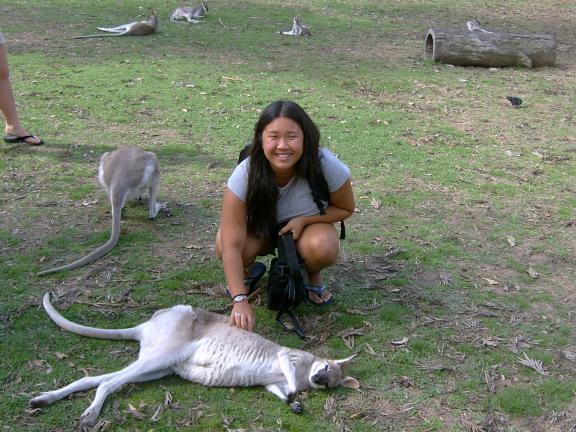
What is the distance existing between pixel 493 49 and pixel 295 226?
5.27 meters

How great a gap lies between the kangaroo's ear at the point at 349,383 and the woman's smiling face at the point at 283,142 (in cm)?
81

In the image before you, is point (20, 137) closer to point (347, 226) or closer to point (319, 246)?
point (347, 226)

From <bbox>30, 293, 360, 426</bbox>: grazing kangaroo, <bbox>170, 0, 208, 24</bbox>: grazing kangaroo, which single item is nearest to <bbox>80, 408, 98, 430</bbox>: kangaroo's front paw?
<bbox>30, 293, 360, 426</bbox>: grazing kangaroo

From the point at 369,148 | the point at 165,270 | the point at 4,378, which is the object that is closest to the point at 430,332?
the point at 165,270

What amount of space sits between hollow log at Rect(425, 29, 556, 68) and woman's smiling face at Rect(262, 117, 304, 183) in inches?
206

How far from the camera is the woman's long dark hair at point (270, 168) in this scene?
2.55 meters

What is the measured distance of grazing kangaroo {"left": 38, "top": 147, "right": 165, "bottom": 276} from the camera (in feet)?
11.4

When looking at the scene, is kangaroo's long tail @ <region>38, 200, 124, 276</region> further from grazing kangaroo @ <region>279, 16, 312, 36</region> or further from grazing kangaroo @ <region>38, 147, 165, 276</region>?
grazing kangaroo @ <region>279, 16, 312, 36</region>

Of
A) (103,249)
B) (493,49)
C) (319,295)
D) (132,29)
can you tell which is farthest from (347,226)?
(132,29)

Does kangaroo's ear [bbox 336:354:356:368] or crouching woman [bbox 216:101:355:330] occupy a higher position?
crouching woman [bbox 216:101:355:330]

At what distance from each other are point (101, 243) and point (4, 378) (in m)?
1.14

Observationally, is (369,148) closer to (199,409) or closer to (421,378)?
(421,378)

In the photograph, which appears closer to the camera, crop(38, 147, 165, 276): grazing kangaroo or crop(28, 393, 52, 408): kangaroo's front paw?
crop(28, 393, 52, 408): kangaroo's front paw

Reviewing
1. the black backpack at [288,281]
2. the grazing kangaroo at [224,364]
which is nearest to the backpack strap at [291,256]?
the black backpack at [288,281]
